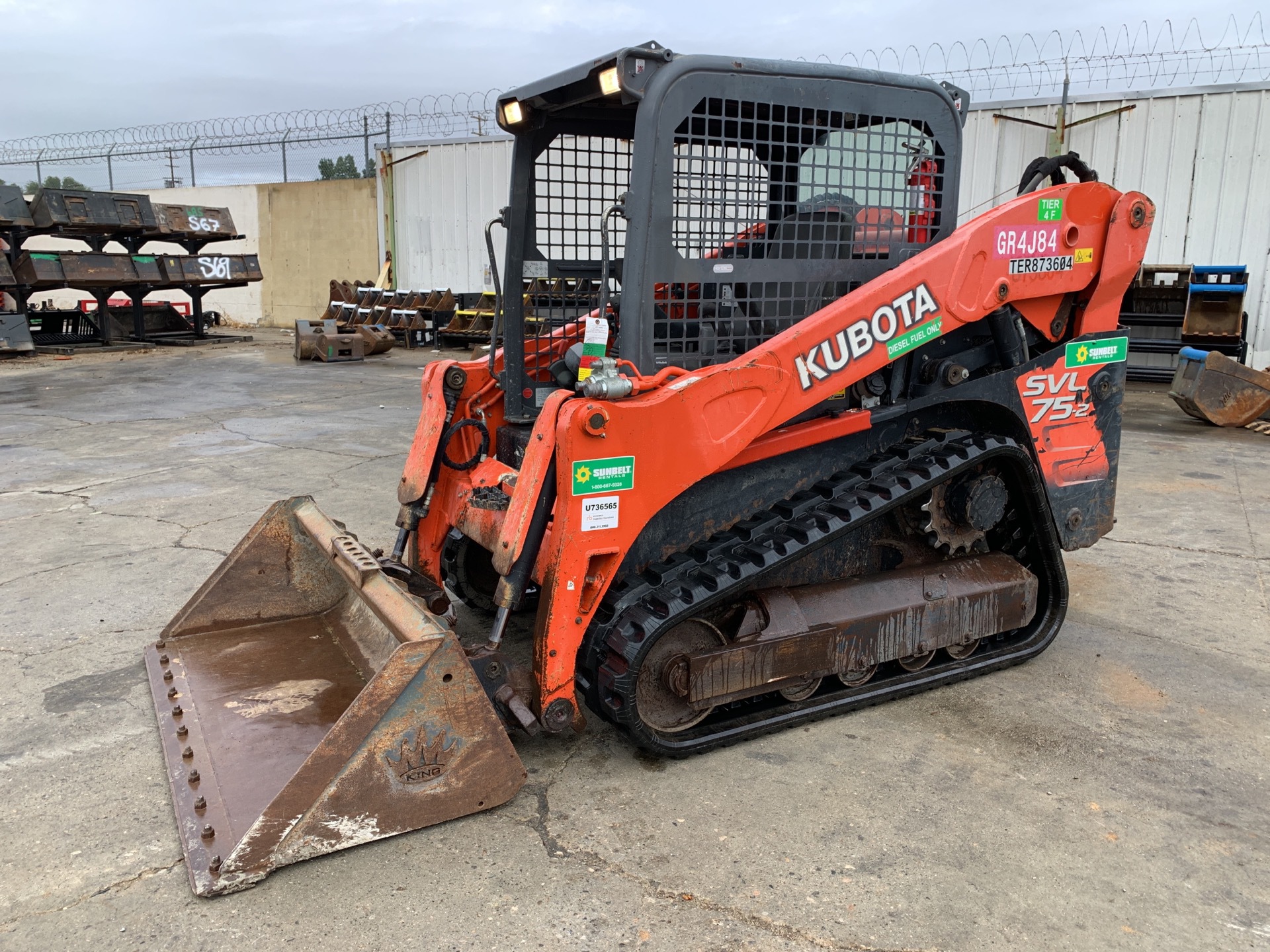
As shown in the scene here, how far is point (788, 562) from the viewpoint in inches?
134

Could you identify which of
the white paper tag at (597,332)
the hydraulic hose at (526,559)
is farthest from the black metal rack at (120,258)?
the hydraulic hose at (526,559)

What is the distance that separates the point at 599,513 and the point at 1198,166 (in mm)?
13492

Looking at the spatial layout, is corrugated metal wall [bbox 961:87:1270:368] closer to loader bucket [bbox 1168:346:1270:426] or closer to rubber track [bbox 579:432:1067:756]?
loader bucket [bbox 1168:346:1270:426]

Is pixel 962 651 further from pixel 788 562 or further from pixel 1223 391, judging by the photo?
pixel 1223 391

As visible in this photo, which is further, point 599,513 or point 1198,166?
point 1198,166

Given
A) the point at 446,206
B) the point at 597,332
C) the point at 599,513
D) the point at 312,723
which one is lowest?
the point at 312,723

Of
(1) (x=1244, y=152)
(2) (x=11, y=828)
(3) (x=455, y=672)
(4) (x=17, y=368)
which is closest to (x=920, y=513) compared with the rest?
(3) (x=455, y=672)

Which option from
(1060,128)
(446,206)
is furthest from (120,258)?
(1060,128)

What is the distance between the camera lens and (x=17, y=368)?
49.2 ft

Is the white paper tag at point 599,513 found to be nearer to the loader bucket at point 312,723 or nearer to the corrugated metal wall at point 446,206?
the loader bucket at point 312,723

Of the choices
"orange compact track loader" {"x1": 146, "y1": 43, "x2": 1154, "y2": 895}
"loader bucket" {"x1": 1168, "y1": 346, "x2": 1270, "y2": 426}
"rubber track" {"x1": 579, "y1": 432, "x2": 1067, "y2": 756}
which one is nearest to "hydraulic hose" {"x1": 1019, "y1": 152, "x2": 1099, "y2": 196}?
"orange compact track loader" {"x1": 146, "y1": 43, "x2": 1154, "y2": 895}

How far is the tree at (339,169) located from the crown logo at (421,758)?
20.9m

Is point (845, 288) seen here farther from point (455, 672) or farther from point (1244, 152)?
point (1244, 152)

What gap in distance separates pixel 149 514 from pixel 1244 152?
539 inches
